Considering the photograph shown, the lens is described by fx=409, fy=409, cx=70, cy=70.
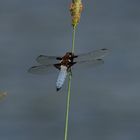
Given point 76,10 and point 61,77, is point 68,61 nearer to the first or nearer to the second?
point 61,77

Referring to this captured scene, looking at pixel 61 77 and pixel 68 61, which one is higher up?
pixel 68 61

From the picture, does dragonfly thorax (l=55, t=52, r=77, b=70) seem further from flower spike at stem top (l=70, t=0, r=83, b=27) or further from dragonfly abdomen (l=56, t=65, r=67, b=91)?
flower spike at stem top (l=70, t=0, r=83, b=27)

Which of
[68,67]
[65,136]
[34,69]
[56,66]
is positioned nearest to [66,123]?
[65,136]

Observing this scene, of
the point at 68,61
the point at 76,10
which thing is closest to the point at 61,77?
the point at 68,61

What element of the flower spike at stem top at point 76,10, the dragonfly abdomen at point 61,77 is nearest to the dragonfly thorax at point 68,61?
the dragonfly abdomen at point 61,77

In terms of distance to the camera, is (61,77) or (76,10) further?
(61,77)

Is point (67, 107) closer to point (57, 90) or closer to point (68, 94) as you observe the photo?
point (68, 94)

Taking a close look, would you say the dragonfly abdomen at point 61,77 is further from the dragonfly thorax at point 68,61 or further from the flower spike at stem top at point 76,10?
the flower spike at stem top at point 76,10

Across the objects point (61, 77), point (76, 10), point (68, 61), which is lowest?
point (61, 77)

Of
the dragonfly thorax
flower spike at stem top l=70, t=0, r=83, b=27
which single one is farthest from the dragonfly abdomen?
flower spike at stem top l=70, t=0, r=83, b=27
